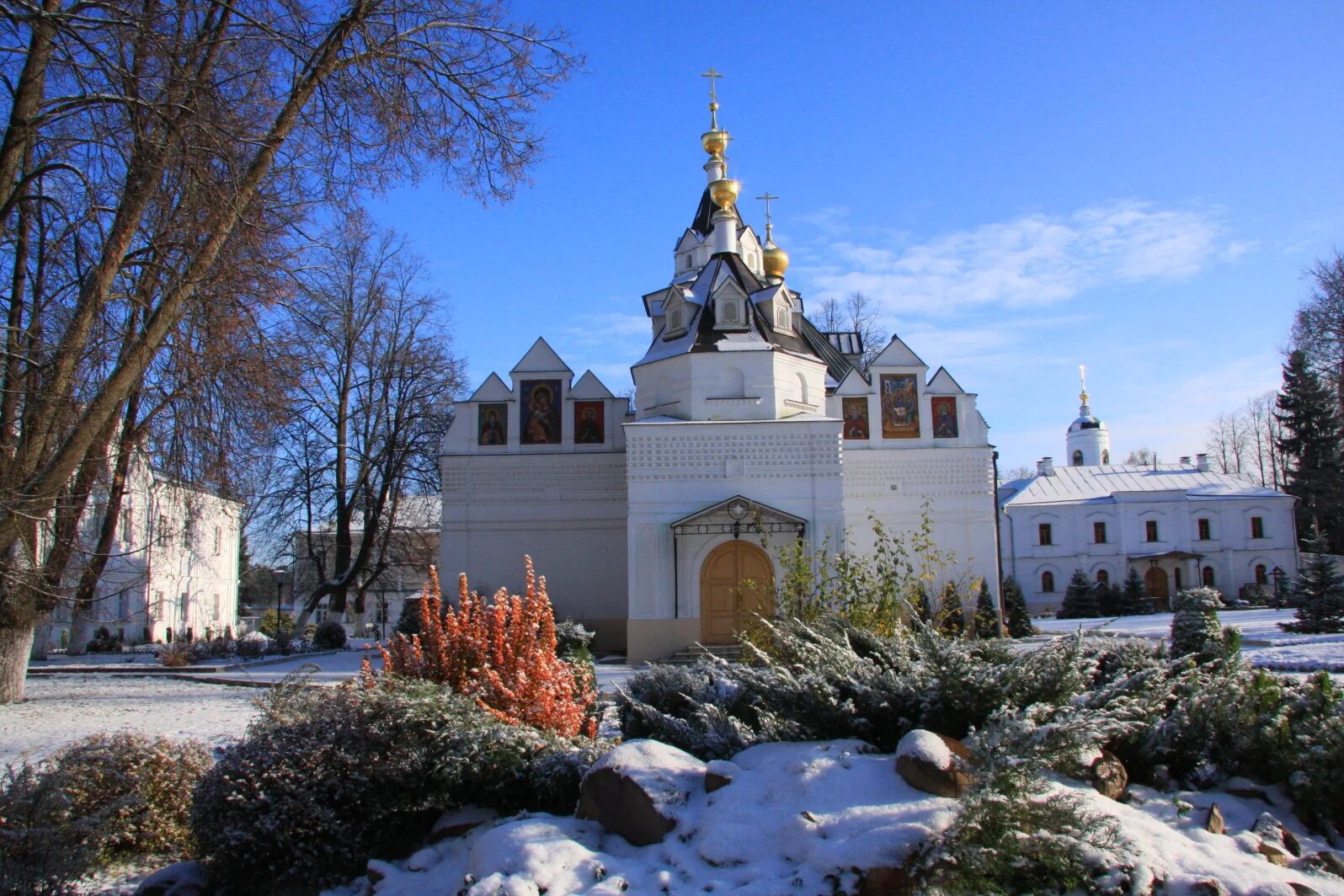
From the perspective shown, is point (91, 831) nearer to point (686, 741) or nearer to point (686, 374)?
point (686, 741)

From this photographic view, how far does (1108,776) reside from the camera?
566cm

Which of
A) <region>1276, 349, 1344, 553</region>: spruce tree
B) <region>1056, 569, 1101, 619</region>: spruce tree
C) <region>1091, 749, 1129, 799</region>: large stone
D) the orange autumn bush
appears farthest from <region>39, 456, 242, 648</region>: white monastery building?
<region>1276, 349, 1344, 553</region>: spruce tree

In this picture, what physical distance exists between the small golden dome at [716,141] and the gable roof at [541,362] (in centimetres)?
776

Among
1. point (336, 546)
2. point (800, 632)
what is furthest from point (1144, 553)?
point (800, 632)

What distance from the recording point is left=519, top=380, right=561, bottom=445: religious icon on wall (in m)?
25.6

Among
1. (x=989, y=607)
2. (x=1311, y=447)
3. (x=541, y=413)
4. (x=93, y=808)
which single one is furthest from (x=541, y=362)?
(x=1311, y=447)

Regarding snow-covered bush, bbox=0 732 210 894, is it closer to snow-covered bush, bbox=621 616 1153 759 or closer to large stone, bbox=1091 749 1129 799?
snow-covered bush, bbox=621 616 1153 759

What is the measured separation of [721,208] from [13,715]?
19807 mm

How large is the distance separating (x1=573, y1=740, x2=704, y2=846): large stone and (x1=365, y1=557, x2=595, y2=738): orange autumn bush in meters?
1.58

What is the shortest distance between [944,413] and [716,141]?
32.8 feet

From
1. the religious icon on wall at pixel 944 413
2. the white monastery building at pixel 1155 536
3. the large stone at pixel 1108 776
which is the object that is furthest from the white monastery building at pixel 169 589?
the white monastery building at pixel 1155 536

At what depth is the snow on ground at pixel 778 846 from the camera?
448 centimetres

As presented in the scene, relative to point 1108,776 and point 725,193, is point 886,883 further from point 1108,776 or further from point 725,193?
point 725,193

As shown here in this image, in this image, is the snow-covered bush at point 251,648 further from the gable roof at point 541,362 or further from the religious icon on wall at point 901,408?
the religious icon on wall at point 901,408
